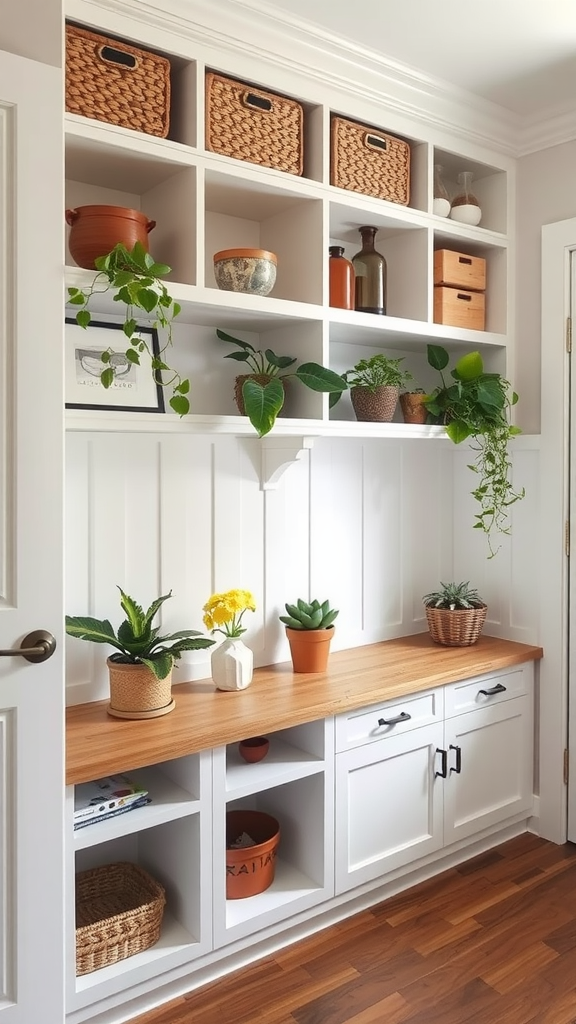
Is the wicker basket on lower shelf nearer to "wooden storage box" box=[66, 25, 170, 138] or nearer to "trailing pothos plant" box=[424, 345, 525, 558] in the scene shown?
"trailing pothos plant" box=[424, 345, 525, 558]

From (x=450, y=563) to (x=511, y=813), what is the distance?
0.96 meters

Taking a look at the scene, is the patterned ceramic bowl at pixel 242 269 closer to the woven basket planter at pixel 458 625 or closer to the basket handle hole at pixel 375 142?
the basket handle hole at pixel 375 142

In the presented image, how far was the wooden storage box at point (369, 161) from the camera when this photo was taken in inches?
93.5

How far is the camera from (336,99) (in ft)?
7.76

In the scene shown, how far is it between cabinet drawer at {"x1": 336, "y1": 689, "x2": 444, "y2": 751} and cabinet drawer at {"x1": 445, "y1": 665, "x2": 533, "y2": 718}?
0.21ft

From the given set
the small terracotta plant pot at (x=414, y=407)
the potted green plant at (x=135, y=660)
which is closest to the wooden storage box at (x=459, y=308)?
the small terracotta plant pot at (x=414, y=407)

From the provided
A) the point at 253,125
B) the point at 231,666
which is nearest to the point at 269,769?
the point at 231,666

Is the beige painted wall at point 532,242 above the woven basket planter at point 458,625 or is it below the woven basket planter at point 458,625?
above

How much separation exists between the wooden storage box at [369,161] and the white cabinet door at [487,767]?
5.66ft

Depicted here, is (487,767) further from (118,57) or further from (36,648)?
(118,57)

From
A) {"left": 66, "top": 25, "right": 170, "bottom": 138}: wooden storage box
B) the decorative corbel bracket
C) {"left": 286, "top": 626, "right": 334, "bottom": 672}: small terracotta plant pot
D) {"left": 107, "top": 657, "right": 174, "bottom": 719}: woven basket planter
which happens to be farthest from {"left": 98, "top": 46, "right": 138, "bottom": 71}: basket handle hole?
{"left": 286, "top": 626, "right": 334, "bottom": 672}: small terracotta plant pot

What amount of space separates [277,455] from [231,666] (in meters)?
0.67

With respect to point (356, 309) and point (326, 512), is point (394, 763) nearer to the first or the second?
point (326, 512)

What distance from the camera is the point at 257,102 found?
218 cm
